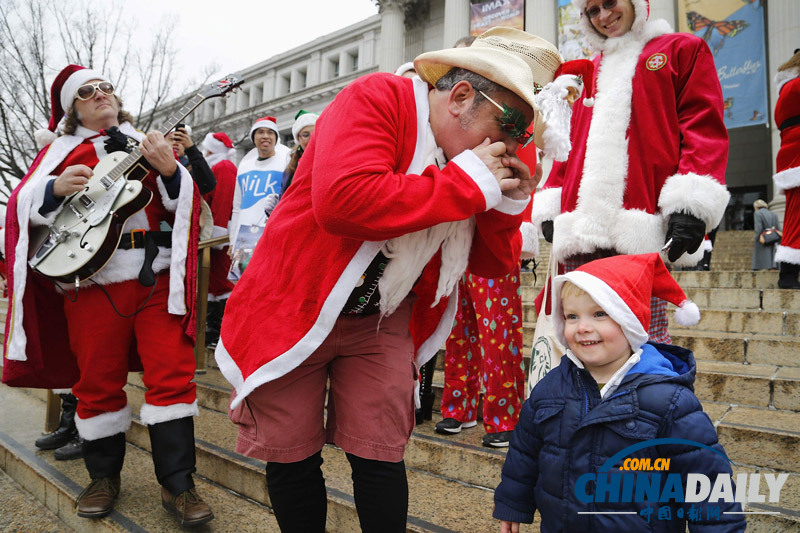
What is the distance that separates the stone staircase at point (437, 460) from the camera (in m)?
2.29

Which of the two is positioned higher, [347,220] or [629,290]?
[347,220]

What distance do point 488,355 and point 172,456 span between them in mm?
1625

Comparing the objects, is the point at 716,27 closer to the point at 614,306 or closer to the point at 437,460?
the point at 437,460

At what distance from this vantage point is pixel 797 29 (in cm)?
1346

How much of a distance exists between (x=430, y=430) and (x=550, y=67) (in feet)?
7.10

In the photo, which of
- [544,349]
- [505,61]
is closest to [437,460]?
[544,349]

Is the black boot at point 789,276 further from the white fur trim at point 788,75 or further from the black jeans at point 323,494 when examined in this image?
the black jeans at point 323,494

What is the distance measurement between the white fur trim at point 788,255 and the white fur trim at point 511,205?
16.2 ft

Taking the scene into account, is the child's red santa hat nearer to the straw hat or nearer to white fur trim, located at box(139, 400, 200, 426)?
white fur trim, located at box(139, 400, 200, 426)

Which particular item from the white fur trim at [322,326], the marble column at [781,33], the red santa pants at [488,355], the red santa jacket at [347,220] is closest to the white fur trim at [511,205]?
the red santa jacket at [347,220]

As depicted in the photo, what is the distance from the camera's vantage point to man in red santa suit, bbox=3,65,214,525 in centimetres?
241

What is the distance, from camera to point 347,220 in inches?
49.1

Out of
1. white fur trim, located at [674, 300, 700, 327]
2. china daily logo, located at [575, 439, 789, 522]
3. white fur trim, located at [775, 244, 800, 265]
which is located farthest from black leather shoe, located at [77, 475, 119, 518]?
white fur trim, located at [775, 244, 800, 265]

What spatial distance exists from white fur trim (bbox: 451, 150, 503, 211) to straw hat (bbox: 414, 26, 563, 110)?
8.2 inches
